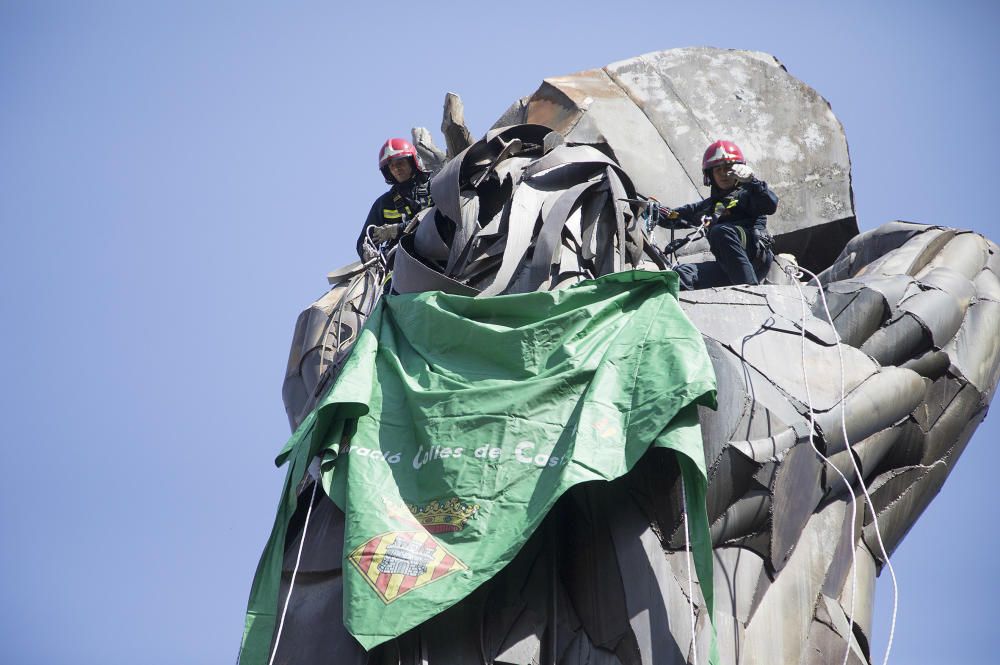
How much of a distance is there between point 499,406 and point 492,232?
2.42m

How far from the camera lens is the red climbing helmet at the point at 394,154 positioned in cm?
2075

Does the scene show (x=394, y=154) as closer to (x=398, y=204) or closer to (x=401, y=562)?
(x=398, y=204)

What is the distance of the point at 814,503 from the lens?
51.1 feet

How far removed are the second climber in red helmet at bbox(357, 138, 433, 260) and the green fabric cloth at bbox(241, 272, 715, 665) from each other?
4.55m

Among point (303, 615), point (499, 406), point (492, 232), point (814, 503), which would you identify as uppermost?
point (492, 232)

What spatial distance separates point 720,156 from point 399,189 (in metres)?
3.92

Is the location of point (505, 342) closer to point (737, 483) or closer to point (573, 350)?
point (573, 350)

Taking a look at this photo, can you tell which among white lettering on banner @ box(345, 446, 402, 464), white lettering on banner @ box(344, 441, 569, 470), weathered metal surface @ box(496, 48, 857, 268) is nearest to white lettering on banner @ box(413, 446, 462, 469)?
white lettering on banner @ box(344, 441, 569, 470)

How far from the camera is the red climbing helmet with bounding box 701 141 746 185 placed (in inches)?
746

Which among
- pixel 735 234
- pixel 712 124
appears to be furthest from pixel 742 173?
pixel 712 124

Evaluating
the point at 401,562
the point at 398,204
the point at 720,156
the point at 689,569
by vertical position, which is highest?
the point at 398,204

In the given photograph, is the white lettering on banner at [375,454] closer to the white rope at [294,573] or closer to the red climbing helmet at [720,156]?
the white rope at [294,573]

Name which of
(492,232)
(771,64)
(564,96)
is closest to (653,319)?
(492,232)

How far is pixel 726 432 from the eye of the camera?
49.1 feet
